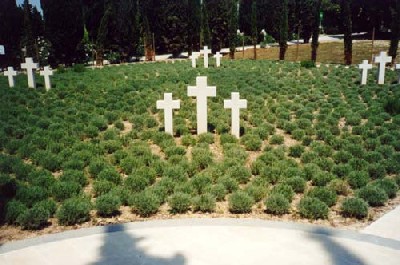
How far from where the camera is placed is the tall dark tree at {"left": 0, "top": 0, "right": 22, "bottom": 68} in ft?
113

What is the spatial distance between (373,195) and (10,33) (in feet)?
121

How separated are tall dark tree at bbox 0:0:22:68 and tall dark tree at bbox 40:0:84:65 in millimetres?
2858

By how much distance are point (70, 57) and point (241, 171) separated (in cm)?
3220

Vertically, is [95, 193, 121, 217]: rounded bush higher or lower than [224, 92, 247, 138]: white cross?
lower

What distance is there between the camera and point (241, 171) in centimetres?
758

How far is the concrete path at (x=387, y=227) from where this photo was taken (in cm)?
533

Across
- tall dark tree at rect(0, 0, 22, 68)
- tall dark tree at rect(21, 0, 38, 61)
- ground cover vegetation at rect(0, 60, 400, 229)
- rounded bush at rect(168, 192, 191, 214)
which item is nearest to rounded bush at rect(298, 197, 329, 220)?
ground cover vegetation at rect(0, 60, 400, 229)

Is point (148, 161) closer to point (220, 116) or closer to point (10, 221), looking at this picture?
point (10, 221)

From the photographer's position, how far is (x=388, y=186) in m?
6.83

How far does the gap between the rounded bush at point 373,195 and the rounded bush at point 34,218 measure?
517 centimetres

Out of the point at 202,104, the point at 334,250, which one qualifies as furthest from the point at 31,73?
the point at 334,250

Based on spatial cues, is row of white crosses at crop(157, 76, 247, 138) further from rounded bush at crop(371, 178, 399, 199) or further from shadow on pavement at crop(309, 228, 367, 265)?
shadow on pavement at crop(309, 228, 367, 265)

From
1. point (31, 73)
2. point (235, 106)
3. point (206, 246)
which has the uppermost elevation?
point (31, 73)

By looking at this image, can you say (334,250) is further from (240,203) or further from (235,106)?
(235,106)
